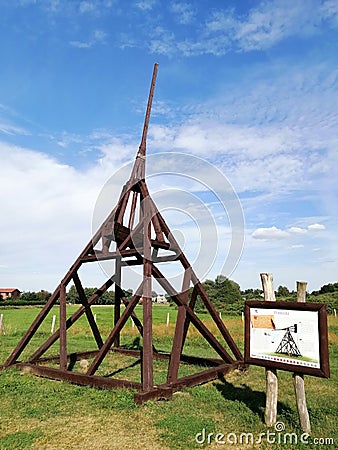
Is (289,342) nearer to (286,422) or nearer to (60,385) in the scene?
(286,422)

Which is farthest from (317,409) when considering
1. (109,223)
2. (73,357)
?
(73,357)

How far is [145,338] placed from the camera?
6.97 meters

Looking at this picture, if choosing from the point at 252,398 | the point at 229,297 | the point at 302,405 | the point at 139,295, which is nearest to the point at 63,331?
the point at 139,295

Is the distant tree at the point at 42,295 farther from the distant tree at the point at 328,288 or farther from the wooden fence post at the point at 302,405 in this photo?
the wooden fence post at the point at 302,405

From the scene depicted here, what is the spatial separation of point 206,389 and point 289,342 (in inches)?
107

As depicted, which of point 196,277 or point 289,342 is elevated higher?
point 196,277

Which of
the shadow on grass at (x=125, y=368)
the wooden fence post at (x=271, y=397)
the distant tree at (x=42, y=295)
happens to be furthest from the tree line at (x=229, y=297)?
the wooden fence post at (x=271, y=397)

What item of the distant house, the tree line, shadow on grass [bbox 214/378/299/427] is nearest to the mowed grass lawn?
shadow on grass [bbox 214/378/299/427]

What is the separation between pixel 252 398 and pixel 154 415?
1952 millimetres

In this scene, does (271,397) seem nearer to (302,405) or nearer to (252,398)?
(302,405)

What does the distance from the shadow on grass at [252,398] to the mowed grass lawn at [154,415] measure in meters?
0.01

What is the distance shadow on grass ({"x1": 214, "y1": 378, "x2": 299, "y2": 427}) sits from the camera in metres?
5.75

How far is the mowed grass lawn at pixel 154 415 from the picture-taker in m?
4.88

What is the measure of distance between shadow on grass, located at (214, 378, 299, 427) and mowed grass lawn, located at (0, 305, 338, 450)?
1 cm
